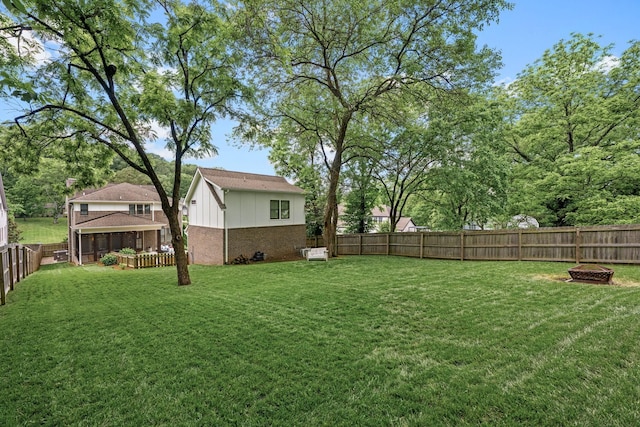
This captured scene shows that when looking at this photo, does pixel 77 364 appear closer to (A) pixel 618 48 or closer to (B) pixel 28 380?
(B) pixel 28 380

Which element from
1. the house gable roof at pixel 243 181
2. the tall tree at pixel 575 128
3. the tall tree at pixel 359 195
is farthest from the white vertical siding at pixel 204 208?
the tall tree at pixel 575 128

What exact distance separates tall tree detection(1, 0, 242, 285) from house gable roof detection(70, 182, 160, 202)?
1769 cm

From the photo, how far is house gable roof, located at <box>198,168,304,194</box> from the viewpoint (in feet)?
54.2

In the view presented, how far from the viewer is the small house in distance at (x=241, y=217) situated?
16.2 meters

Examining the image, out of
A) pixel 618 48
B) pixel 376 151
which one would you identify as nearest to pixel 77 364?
pixel 376 151

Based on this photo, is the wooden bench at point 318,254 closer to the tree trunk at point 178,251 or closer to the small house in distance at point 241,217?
the small house in distance at point 241,217

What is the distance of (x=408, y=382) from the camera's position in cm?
339

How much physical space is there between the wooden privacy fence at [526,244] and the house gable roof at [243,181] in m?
7.31

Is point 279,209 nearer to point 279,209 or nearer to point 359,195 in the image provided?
point 279,209

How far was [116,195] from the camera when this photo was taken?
86.2 ft

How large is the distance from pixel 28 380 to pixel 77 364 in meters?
0.50

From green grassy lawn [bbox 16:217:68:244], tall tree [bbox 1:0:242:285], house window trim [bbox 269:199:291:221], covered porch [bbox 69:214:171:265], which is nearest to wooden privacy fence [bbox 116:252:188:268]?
house window trim [bbox 269:199:291:221]

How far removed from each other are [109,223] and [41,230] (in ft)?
99.7

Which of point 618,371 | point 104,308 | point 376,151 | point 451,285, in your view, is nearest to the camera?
point 618,371
